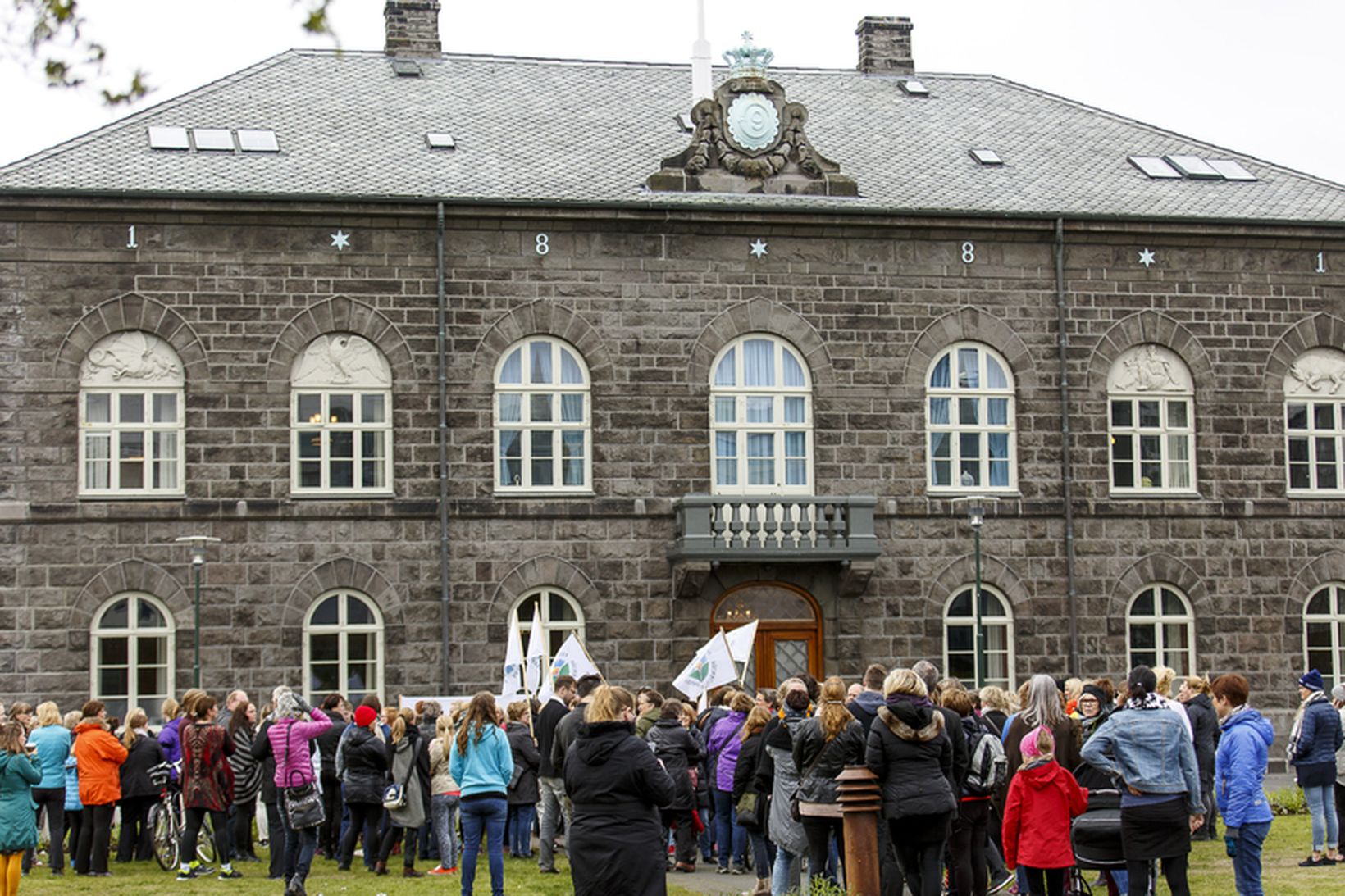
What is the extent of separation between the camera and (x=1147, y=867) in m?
12.6

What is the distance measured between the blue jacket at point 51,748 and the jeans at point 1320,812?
437 inches

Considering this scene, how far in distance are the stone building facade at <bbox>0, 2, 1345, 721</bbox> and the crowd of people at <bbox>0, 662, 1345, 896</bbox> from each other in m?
5.37

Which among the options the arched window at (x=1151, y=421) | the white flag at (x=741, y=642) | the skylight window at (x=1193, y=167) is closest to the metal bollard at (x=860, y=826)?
the white flag at (x=741, y=642)

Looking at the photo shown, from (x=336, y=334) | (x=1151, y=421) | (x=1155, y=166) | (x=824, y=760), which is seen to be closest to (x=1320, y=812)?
(x=824, y=760)

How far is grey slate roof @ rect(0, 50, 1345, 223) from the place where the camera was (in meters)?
27.7

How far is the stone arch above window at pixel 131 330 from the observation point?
26.4 m

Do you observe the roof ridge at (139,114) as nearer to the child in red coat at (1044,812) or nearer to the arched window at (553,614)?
the arched window at (553,614)

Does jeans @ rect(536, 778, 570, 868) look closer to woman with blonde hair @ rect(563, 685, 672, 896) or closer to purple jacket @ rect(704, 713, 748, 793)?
purple jacket @ rect(704, 713, 748, 793)

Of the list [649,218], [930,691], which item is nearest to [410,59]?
[649,218]

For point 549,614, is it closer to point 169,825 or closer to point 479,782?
point 169,825

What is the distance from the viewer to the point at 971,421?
94.2 ft

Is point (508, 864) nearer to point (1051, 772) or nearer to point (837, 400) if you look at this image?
point (1051, 772)

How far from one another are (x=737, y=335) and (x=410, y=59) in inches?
351

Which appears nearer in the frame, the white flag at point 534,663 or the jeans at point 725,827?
the jeans at point 725,827
